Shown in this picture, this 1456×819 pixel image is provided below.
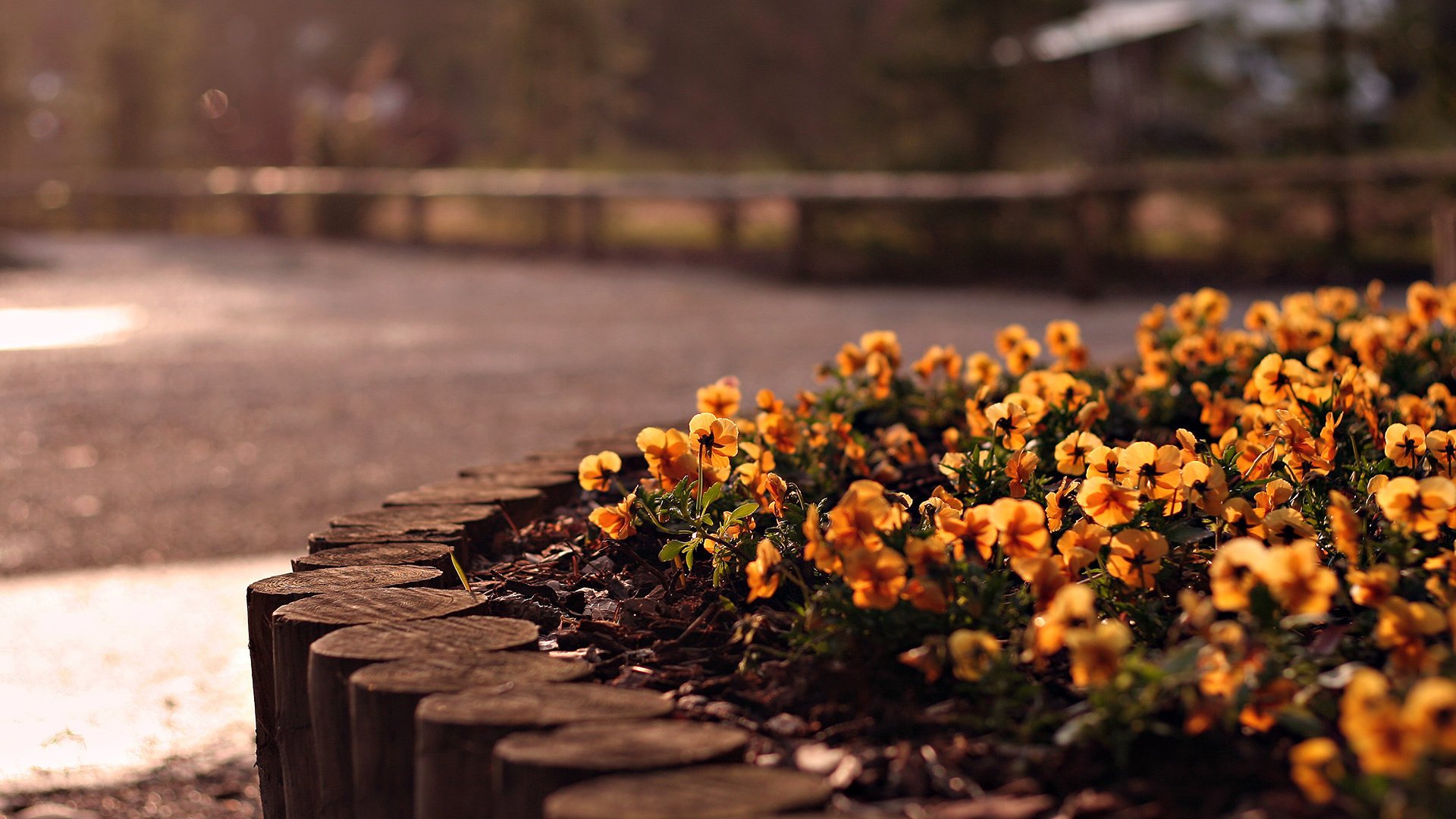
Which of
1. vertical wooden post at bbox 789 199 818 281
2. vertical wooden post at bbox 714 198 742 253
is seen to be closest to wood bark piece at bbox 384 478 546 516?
vertical wooden post at bbox 789 199 818 281

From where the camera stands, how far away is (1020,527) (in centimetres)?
172

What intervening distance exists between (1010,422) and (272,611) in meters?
1.06

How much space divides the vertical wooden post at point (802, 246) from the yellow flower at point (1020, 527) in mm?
10316

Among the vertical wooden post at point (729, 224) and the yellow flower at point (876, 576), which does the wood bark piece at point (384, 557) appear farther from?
the vertical wooden post at point (729, 224)

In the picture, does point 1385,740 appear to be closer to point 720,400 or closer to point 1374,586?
point 1374,586

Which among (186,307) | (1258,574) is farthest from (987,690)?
(186,307)

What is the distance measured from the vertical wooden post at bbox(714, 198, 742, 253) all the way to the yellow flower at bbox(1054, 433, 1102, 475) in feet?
37.5

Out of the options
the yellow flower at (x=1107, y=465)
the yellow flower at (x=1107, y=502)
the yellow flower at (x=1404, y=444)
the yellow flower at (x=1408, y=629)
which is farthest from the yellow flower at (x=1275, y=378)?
the yellow flower at (x=1408, y=629)

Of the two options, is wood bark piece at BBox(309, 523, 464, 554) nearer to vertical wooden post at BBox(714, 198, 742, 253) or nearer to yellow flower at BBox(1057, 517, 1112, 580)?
yellow flower at BBox(1057, 517, 1112, 580)

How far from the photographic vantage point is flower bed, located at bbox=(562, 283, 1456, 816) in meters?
1.43

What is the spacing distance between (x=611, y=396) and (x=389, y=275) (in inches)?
281

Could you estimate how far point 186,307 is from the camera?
1065cm

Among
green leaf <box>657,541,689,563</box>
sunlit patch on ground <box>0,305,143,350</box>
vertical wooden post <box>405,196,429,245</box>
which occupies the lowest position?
green leaf <box>657,541,689,563</box>

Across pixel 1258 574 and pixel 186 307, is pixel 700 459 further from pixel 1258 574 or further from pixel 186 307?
pixel 186 307
